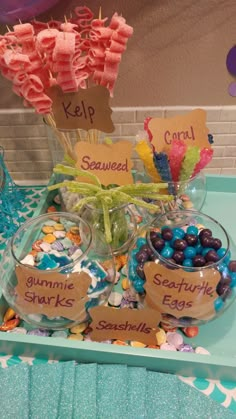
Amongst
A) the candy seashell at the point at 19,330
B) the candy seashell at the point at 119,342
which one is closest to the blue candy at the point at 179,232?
the candy seashell at the point at 119,342

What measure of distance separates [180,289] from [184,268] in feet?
0.11

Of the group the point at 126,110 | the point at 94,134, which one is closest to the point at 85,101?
the point at 94,134

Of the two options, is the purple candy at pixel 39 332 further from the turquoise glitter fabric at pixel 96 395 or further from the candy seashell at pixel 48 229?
the candy seashell at pixel 48 229

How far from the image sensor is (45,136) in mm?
962

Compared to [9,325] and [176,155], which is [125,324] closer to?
[9,325]

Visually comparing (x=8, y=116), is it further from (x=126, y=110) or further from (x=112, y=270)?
(x=112, y=270)

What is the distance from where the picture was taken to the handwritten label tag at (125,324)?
586 mm

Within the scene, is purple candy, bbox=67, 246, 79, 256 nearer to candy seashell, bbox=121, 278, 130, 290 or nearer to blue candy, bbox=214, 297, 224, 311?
candy seashell, bbox=121, 278, 130, 290

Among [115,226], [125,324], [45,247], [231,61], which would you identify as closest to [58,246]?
[45,247]

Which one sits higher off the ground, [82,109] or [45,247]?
[82,109]

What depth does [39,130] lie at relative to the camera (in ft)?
3.11

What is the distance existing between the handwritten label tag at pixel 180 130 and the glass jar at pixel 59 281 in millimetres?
240

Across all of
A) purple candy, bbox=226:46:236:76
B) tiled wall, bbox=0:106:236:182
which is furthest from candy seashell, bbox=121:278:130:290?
purple candy, bbox=226:46:236:76

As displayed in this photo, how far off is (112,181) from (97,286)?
19cm
